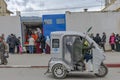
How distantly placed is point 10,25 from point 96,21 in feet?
25.3

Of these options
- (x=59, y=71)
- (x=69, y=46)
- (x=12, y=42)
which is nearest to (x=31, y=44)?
(x=12, y=42)

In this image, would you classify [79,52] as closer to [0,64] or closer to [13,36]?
[0,64]

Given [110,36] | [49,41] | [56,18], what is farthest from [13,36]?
[49,41]

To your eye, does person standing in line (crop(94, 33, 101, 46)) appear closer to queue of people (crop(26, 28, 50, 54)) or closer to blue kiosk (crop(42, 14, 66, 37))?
blue kiosk (crop(42, 14, 66, 37))

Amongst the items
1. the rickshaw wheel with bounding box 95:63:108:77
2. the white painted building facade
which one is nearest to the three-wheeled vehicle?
the rickshaw wheel with bounding box 95:63:108:77

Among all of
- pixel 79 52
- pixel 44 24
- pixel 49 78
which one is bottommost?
pixel 49 78

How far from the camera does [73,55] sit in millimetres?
15117

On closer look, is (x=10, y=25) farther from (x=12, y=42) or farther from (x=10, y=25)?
(x=12, y=42)

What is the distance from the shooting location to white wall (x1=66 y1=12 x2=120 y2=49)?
31.9m

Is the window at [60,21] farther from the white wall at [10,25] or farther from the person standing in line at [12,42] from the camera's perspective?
the person standing in line at [12,42]

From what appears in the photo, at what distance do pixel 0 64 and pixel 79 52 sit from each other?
7.72 m

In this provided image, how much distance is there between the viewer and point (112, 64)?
2048 centimetres

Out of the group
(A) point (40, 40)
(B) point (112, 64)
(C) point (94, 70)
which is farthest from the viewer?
(A) point (40, 40)

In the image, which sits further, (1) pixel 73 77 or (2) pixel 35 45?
(2) pixel 35 45
